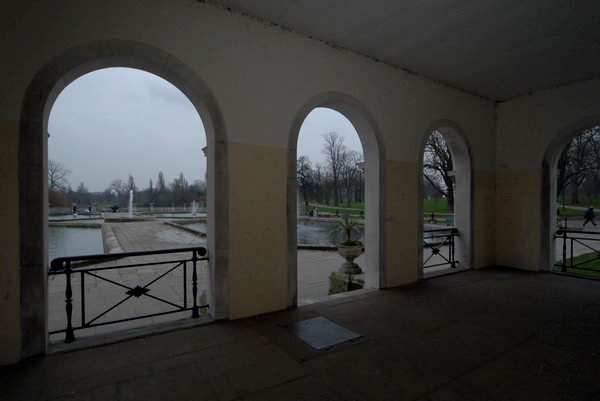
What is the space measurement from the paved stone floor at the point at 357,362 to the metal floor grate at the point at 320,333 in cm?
10

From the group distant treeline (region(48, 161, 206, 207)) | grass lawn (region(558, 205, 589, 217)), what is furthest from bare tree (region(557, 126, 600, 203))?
distant treeline (region(48, 161, 206, 207))

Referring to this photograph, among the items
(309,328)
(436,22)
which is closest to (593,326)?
(309,328)

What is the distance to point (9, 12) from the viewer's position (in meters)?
2.46

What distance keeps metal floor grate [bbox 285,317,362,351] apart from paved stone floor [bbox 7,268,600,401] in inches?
3.8

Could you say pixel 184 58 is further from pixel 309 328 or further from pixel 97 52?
pixel 309 328

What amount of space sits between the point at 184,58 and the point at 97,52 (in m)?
0.79

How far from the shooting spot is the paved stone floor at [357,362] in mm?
2131

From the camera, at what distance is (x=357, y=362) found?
2.54 metres

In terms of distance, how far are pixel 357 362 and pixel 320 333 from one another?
2.08 ft

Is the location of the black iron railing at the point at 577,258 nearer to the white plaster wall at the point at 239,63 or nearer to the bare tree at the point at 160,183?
the white plaster wall at the point at 239,63

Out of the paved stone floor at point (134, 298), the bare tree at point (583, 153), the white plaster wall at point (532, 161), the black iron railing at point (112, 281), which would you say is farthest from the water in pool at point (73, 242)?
the bare tree at point (583, 153)

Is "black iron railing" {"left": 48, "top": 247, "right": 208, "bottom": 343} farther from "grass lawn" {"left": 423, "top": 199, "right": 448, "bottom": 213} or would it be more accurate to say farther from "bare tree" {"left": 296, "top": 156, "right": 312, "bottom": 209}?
"bare tree" {"left": 296, "top": 156, "right": 312, "bottom": 209}

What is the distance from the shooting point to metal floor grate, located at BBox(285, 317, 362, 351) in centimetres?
289

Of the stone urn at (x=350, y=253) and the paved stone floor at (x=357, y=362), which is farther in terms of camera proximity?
the stone urn at (x=350, y=253)
